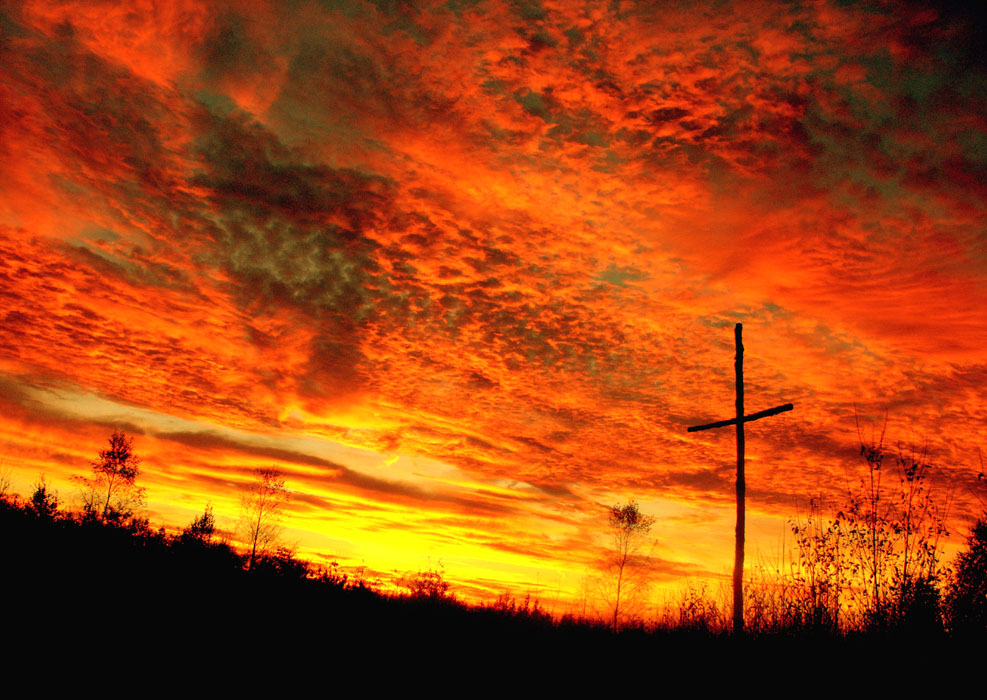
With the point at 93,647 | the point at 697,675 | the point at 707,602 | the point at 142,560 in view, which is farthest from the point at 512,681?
the point at 707,602

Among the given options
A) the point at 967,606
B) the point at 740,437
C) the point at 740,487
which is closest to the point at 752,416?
the point at 740,437

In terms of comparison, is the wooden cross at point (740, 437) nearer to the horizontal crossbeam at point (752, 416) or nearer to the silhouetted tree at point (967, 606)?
the horizontal crossbeam at point (752, 416)

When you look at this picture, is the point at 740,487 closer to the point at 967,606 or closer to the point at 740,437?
the point at 740,437

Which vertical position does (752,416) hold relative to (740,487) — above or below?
above

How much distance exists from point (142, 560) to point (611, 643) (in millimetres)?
8324

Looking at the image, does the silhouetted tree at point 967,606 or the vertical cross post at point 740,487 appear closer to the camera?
the silhouetted tree at point 967,606

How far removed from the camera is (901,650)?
22.9 feet

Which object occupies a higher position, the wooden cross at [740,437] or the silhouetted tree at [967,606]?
the wooden cross at [740,437]

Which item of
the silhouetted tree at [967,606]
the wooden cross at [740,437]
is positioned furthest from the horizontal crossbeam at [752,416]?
the silhouetted tree at [967,606]

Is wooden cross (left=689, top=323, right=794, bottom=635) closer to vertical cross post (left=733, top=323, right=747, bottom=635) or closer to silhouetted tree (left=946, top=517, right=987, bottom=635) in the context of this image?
vertical cross post (left=733, top=323, right=747, bottom=635)

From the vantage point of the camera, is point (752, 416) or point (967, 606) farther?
point (752, 416)

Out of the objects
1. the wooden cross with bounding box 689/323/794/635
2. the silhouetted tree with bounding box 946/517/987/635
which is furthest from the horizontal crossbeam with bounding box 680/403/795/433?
the silhouetted tree with bounding box 946/517/987/635

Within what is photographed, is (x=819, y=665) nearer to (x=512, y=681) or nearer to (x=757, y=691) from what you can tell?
(x=757, y=691)

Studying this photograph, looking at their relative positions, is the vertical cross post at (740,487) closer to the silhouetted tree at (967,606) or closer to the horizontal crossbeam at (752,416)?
the horizontal crossbeam at (752,416)
